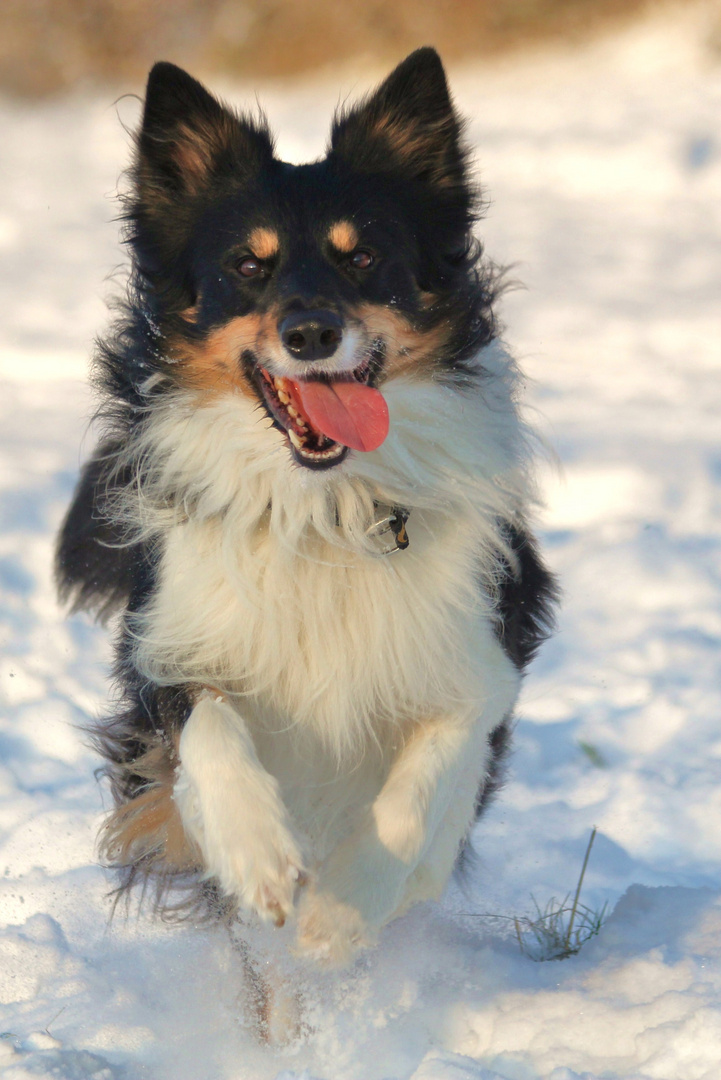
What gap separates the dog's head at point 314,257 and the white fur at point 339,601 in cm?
10

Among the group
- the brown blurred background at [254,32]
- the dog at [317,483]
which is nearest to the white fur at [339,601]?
the dog at [317,483]

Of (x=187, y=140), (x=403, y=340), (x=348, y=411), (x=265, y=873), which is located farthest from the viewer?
(x=187, y=140)

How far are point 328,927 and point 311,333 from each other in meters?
1.34

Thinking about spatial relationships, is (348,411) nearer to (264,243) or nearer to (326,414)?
(326,414)

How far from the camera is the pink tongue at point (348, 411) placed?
2.74 m

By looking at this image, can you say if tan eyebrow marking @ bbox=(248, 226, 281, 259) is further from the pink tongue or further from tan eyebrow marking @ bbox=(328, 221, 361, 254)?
the pink tongue

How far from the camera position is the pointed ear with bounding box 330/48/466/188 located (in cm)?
312

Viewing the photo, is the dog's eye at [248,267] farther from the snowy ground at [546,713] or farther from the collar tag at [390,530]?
the snowy ground at [546,713]

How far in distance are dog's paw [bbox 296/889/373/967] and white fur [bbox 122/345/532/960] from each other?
0.85 ft

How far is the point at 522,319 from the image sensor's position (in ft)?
26.9

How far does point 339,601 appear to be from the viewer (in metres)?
2.94

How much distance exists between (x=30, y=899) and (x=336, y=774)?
44.9 inches

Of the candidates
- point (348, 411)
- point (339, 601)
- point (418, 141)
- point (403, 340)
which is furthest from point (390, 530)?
point (418, 141)

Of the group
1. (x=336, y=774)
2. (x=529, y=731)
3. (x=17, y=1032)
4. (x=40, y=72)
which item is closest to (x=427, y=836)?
(x=336, y=774)
